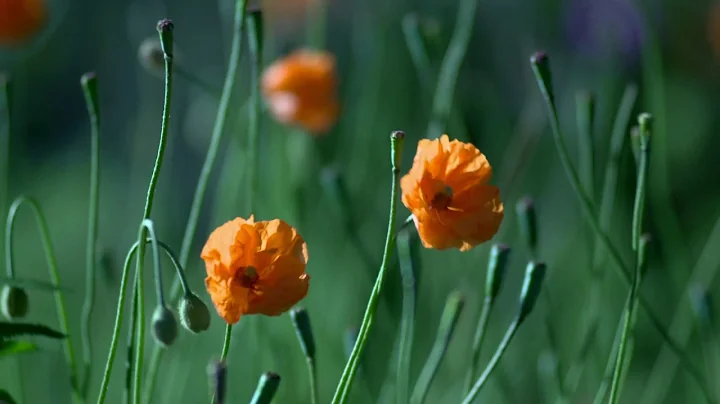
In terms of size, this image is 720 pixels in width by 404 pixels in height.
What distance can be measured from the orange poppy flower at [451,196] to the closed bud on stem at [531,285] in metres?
0.05

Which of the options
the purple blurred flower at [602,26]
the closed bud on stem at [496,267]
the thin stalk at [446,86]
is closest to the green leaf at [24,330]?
the closed bud on stem at [496,267]

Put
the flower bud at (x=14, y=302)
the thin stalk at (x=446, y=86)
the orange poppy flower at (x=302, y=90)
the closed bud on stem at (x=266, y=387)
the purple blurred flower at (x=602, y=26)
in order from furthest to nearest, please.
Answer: the purple blurred flower at (x=602, y=26)
the orange poppy flower at (x=302, y=90)
the thin stalk at (x=446, y=86)
the flower bud at (x=14, y=302)
the closed bud on stem at (x=266, y=387)

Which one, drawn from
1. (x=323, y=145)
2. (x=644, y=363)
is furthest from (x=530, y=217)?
(x=323, y=145)

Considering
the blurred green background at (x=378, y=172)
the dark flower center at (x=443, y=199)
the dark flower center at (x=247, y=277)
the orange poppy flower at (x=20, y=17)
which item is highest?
the orange poppy flower at (x=20, y=17)

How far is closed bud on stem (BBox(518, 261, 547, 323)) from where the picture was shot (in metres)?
0.43

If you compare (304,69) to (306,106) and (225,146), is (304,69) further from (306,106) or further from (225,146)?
(225,146)

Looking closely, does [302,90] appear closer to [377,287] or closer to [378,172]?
[378,172]

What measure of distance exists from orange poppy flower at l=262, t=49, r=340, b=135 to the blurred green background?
6 centimetres

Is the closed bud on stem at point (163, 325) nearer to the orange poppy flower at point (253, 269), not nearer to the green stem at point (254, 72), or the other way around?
the orange poppy flower at point (253, 269)

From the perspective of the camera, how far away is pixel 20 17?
34.6 inches

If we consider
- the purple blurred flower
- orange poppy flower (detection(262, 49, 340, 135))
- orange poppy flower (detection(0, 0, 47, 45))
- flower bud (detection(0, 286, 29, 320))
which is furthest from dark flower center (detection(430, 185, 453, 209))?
the purple blurred flower

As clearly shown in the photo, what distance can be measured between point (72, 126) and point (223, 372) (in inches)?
63.9

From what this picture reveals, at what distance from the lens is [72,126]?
1817 millimetres

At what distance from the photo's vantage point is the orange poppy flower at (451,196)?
385 millimetres
